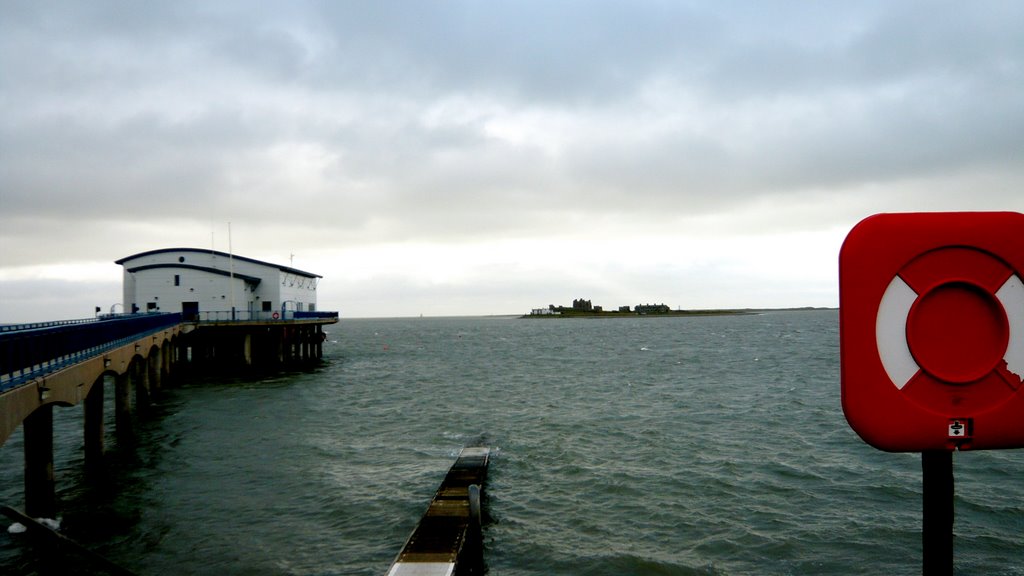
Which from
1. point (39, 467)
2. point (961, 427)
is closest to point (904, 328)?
point (961, 427)

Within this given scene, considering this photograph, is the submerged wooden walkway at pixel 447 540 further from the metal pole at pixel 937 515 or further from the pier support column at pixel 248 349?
the pier support column at pixel 248 349

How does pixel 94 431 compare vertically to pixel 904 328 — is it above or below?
below

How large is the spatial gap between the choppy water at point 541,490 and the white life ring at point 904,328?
11.8m

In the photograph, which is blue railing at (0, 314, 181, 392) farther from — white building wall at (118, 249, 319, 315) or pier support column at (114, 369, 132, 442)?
white building wall at (118, 249, 319, 315)

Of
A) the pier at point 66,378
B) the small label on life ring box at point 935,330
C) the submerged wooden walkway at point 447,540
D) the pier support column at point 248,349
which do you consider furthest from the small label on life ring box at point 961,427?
the pier support column at point 248,349

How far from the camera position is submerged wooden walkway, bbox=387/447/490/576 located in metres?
11.1

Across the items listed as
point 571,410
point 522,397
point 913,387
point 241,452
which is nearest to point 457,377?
point 522,397

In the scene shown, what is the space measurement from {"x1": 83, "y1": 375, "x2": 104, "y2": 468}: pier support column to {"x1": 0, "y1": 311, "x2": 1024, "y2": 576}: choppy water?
499 millimetres

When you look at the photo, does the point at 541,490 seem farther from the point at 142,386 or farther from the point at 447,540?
the point at 142,386

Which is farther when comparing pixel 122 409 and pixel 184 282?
pixel 184 282

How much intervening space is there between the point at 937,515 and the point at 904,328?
81 centimetres

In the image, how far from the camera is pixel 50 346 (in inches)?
611

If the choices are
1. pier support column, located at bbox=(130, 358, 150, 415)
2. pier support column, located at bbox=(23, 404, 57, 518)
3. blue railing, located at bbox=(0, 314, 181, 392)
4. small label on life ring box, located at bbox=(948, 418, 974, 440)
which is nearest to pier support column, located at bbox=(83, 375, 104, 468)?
blue railing, located at bbox=(0, 314, 181, 392)

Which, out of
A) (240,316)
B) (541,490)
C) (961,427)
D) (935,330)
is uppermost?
(935,330)
